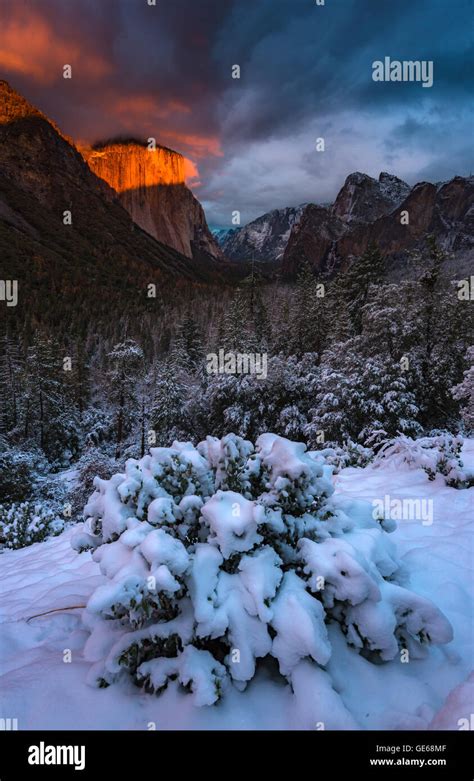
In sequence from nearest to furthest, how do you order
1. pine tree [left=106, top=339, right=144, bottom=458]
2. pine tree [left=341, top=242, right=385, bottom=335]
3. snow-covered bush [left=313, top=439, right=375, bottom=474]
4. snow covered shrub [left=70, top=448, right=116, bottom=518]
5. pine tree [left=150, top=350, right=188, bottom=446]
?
snow-covered bush [left=313, top=439, right=375, bottom=474]
snow covered shrub [left=70, top=448, right=116, bottom=518]
pine tree [left=106, top=339, right=144, bottom=458]
pine tree [left=150, top=350, right=188, bottom=446]
pine tree [left=341, top=242, right=385, bottom=335]

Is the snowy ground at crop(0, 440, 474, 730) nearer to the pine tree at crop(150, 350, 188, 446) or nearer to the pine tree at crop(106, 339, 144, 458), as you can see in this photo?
the pine tree at crop(106, 339, 144, 458)

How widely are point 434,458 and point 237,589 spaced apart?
181 inches

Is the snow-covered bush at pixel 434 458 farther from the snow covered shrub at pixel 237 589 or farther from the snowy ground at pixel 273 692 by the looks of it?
the snow covered shrub at pixel 237 589

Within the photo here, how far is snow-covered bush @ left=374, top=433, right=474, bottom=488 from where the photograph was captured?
523cm

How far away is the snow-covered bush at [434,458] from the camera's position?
206 inches

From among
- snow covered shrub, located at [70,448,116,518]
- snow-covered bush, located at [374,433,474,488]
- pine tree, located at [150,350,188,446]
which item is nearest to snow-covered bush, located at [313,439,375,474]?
snow-covered bush, located at [374,433,474,488]

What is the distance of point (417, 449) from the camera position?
636 cm

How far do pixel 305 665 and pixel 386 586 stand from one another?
683 mm

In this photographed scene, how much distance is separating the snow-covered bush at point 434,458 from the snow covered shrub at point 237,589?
2.97 metres

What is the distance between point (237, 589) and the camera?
230 centimetres

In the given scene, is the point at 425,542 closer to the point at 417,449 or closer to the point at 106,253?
the point at 417,449

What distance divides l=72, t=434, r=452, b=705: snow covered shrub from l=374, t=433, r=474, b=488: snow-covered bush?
2969mm

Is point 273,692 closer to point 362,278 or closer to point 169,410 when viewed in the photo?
point 169,410
